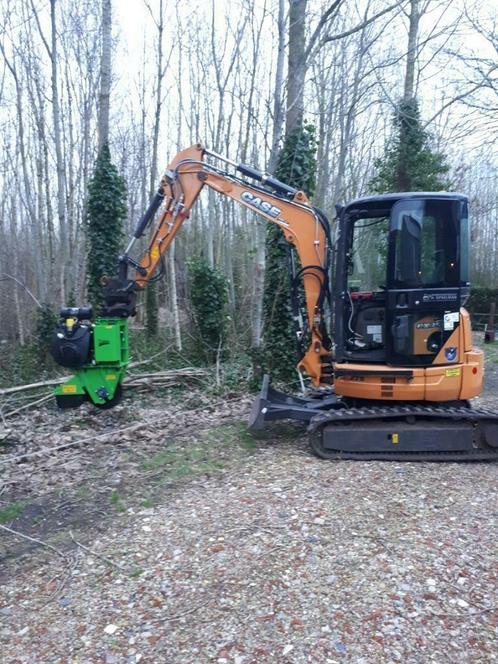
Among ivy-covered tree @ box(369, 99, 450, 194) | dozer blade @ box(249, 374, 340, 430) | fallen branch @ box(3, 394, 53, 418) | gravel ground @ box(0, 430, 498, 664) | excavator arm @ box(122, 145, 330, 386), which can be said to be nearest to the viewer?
gravel ground @ box(0, 430, 498, 664)

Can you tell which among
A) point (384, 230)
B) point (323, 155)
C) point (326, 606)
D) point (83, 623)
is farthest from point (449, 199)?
point (323, 155)

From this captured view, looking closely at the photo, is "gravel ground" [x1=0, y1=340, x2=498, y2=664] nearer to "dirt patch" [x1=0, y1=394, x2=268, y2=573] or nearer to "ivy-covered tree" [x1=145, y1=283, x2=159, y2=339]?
"dirt patch" [x1=0, y1=394, x2=268, y2=573]

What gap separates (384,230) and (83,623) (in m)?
4.64

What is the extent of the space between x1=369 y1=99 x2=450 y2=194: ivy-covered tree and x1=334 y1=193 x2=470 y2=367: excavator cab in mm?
11221

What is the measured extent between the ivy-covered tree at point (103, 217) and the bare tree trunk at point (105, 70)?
406 mm

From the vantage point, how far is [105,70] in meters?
13.0

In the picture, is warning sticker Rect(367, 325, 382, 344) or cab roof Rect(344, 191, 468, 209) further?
warning sticker Rect(367, 325, 382, 344)

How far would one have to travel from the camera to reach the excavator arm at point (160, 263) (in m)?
6.60

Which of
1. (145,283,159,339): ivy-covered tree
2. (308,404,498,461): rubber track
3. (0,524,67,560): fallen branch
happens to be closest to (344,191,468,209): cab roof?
(308,404,498,461): rubber track

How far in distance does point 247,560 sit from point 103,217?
38.5 ft

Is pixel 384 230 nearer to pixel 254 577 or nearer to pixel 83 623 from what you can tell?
pixel 254 577

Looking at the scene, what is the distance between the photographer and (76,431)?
7539 millimetres

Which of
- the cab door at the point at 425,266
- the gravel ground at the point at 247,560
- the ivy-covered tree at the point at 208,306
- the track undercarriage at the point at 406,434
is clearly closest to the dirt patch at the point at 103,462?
the gravel ground at the point at 247,560

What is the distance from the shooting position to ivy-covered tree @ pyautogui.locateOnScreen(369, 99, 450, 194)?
16.2 meters
